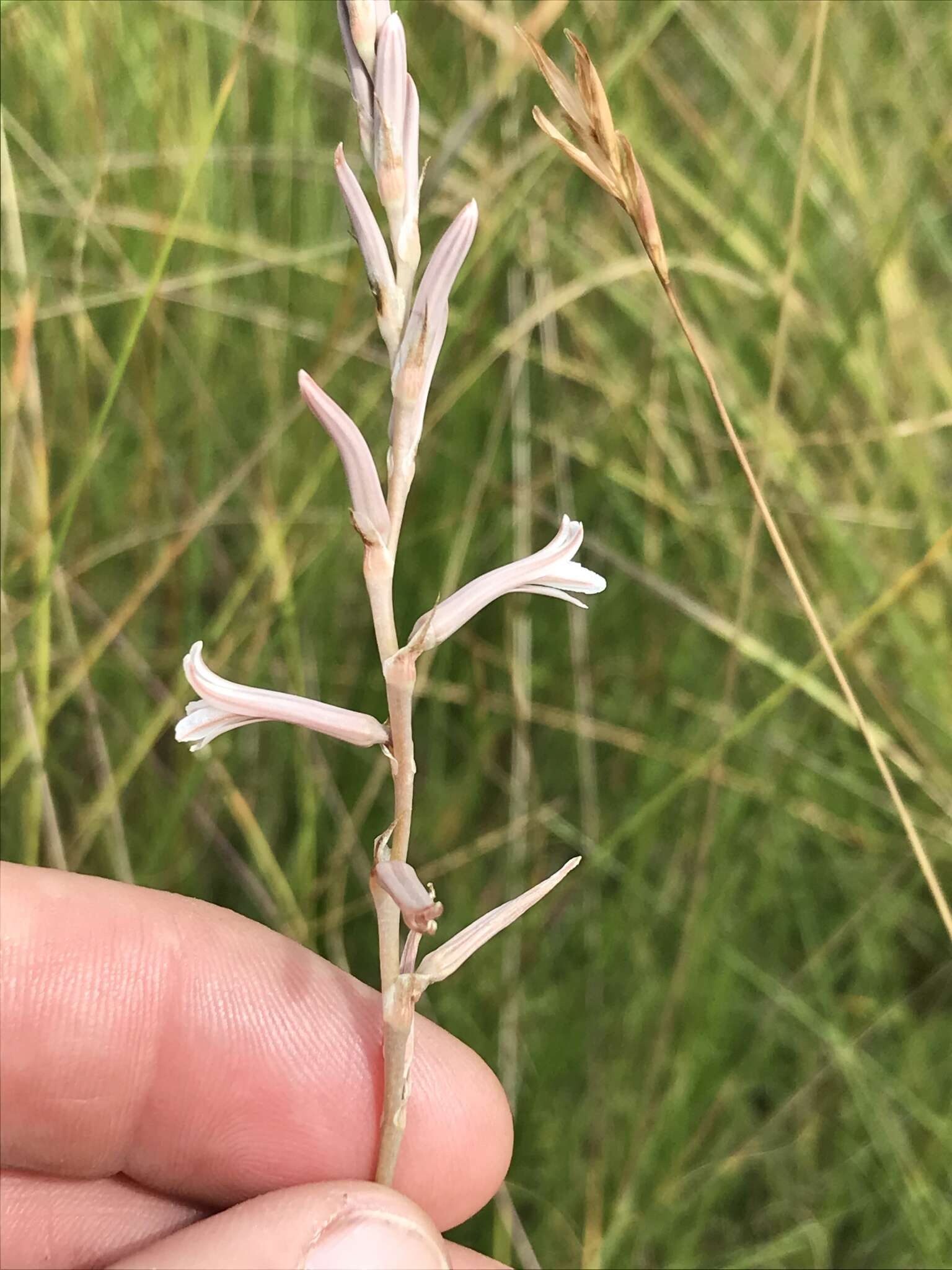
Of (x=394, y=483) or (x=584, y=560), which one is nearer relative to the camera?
(x=394, y=483)

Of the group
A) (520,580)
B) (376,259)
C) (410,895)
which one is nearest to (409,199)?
(376,259)

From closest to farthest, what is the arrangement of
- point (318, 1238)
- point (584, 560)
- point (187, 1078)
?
1. point (318, 1238)
2. point (187, 1078)
3. point (584, 560)

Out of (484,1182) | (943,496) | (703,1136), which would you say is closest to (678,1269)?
(703,1136)

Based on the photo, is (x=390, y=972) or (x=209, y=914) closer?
(x=390, y=972)

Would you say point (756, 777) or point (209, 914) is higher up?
point (756, 777)

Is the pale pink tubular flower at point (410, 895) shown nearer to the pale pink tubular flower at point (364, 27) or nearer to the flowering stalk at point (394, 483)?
the flowering stalk at point (394, 483)

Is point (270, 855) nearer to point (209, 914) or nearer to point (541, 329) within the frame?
point (209, 914)

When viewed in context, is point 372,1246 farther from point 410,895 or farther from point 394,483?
point 394,483

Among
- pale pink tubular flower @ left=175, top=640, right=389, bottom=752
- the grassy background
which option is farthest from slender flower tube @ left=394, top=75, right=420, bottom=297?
the grassy background
